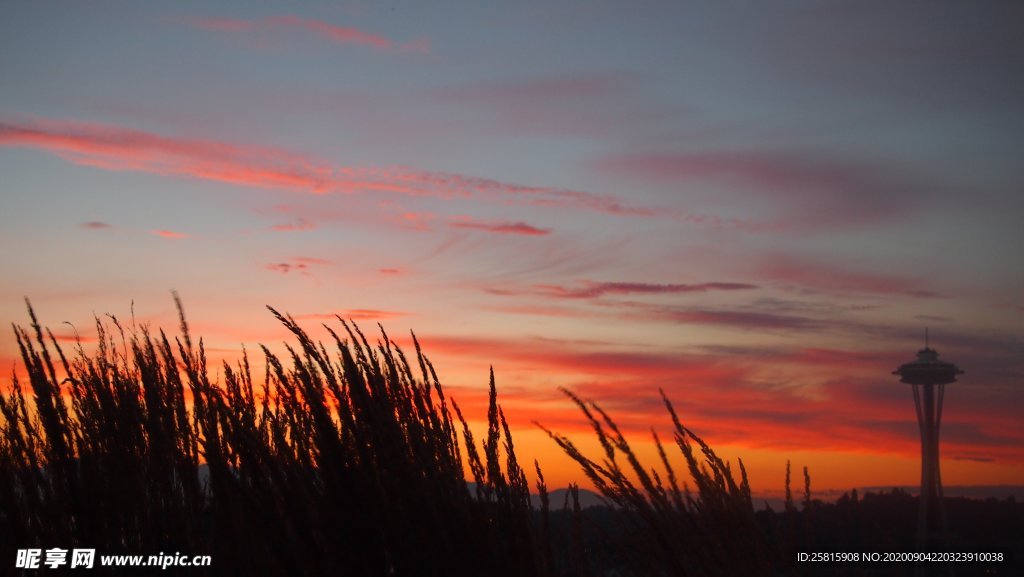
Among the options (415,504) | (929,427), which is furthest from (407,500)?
(929,427)

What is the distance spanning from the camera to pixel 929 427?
73125 mm

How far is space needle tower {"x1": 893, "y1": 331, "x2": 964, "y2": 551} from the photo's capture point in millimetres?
72562

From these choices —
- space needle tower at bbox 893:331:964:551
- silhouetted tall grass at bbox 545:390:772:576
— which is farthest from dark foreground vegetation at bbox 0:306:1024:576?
space needle tower at bbox 893:331:964:551

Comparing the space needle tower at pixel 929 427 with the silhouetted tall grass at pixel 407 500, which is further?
the space needle tower at pixel 929 427

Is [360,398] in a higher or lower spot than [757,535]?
higher

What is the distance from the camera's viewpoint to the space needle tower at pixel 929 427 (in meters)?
72.6

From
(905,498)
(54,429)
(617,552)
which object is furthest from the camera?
(905,498)

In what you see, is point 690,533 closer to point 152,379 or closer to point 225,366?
point 225,366

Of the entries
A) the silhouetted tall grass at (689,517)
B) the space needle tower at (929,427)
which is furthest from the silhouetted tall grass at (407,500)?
the space needle tower at (929,427)

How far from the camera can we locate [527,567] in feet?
10.7

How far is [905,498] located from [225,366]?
3623 inches

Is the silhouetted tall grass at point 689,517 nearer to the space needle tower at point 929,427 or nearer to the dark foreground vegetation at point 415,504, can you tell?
the dark foreground vegetation at point 415,504

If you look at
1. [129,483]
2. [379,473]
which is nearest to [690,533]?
[379,473]

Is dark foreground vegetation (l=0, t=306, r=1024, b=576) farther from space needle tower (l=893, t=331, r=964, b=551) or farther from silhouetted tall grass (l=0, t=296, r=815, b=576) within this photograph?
space needle tower (l=893, t=331, r=964, b=551)
